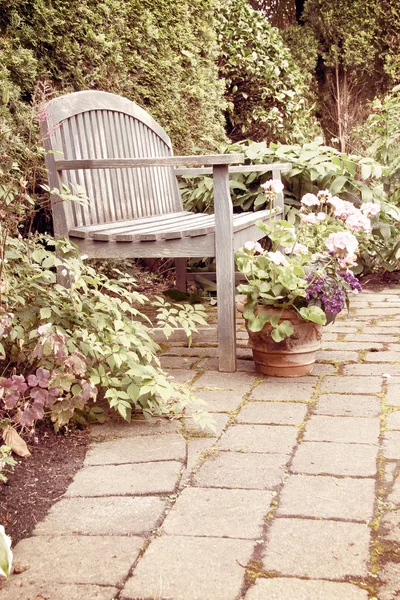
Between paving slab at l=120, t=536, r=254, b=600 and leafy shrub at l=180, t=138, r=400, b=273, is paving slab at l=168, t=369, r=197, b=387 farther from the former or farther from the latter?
leafy shrub at l=180, t=138, r=400, b=273

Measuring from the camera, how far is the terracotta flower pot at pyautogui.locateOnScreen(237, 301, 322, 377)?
315 cm

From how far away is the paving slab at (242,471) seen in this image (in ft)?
7.00

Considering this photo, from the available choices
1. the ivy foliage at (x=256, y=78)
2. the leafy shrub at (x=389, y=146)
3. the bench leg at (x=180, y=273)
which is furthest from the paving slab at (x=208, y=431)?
the ivy foliage at (x=256, y=78)

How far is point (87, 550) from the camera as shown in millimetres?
1749

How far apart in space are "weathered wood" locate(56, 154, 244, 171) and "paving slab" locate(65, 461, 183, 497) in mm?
1461

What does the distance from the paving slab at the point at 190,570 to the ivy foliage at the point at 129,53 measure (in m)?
2.51

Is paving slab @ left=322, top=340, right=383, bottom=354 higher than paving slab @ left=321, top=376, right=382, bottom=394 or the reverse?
the reverse

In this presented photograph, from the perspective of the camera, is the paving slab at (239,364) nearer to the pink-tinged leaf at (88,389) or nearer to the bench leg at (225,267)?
the bench leg at (225,267)

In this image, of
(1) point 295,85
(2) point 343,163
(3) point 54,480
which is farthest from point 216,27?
(3) point 54,480

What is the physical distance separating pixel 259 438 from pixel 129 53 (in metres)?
3.22

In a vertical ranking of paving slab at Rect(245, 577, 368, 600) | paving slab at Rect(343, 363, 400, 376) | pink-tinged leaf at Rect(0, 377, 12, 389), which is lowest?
paving slab at Rect(343, 363, 400, 376)

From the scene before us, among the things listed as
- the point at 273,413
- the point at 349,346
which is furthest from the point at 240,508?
the point at 349,346

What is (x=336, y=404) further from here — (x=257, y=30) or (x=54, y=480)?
(x=257, y=30)

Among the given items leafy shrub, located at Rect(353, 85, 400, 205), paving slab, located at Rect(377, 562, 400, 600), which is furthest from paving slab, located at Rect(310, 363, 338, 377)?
leafy shrub, located at Rect(353, 85, 400, 205)
